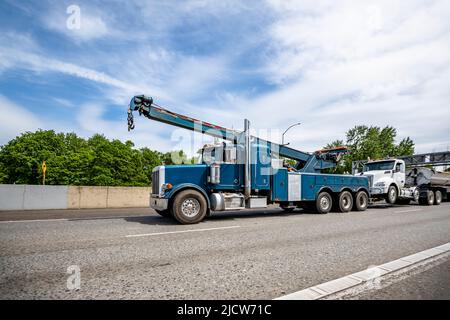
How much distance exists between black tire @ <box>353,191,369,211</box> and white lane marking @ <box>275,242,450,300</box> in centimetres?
803

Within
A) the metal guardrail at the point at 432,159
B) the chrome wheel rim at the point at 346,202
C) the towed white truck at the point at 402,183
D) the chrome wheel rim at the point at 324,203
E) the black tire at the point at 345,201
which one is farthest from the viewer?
the metal guardrail at the point at 432,159

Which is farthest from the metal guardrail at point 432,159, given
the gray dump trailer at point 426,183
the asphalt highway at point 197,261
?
the asphalt highway at point 197,261

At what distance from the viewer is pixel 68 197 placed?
50.7 feet

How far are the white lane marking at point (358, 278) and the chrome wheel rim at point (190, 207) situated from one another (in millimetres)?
5110

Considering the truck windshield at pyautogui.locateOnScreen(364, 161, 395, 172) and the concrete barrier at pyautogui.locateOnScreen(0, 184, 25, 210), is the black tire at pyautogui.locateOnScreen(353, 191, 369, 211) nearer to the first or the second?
the truck windshield at pyautogui.locateOnScreen(364, 161, 395, 172)

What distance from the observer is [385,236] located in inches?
225

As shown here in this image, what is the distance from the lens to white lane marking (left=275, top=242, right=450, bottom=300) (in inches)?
102

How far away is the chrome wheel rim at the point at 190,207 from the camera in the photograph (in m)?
7.50

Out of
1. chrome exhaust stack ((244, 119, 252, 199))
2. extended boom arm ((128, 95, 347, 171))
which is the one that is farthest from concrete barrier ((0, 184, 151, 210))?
chrome exhaust stack ((244, 119, 252, 199))

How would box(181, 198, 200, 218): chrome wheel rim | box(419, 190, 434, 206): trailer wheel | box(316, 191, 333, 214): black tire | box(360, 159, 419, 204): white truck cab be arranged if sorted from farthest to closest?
box(419, 190, 434, 206): trailer wheel, box(360, 159, 419, 204): white truck cab, box(316, 191, 333, 214): black tire, box(181, 198, 200, 218): chrome wheel rim

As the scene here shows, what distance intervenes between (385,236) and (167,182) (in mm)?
6010

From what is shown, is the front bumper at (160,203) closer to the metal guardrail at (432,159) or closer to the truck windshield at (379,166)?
the truck windshield at (379,166)
